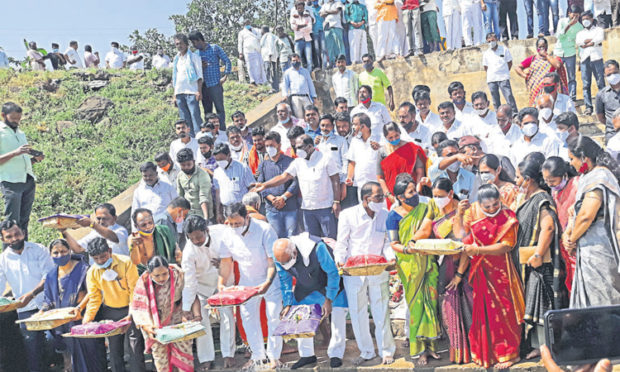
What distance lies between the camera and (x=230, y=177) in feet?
23.8

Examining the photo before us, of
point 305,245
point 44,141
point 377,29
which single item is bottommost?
point 305,245

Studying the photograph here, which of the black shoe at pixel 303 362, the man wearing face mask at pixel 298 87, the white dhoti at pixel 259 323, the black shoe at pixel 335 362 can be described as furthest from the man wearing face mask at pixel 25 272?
the man wearing face mask at pixel 298 87

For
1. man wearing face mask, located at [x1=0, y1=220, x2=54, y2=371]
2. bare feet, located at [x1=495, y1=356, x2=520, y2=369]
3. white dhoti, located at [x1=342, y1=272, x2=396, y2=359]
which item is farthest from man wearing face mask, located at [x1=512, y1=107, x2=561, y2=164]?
man wearing face mask, located at [x1=0, y1=220, x2=54, y2=371]

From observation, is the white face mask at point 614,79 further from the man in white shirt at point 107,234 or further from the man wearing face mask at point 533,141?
the man in white shirt at point 107,234

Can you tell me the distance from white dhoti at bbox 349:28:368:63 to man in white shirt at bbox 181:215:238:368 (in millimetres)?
7410

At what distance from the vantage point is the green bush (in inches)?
450

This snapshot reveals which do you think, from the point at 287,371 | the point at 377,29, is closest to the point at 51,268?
the point at 287,371

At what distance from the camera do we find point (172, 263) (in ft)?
19.9

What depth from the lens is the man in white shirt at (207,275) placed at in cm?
581

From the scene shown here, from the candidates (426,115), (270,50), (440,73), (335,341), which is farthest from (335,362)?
(270,50)

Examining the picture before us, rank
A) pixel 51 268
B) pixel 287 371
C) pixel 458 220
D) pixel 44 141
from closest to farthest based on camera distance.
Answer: pixel 458 220, pixel 287 371, pixel 51 268, pixel 44 141

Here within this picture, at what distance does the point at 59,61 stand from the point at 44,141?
20.8ft

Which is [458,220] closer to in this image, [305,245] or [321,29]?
[305,245]

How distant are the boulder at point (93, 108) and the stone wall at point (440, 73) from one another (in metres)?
6.19
